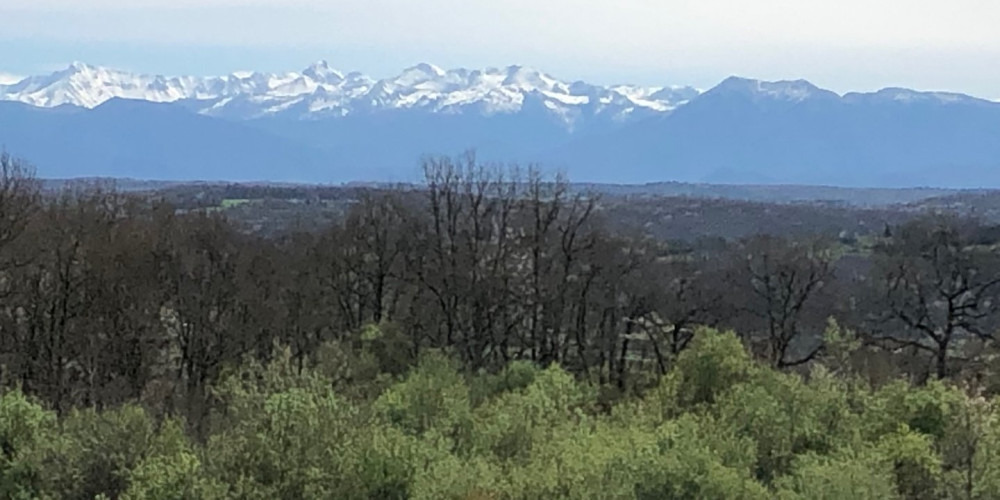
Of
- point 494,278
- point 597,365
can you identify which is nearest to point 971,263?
point 597,365

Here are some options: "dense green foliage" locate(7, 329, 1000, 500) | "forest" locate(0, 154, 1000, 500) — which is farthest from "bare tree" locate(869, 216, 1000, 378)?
"dense green foliage" locate(7, 329, 1000, 500)

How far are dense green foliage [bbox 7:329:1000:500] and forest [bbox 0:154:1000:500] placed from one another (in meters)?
0.07

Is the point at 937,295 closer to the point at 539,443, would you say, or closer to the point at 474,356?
the point at 474,356

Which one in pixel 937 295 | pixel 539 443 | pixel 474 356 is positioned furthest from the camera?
pixel 937 295

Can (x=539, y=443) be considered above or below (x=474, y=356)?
above

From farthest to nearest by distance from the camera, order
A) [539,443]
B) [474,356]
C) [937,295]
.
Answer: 1. [937,295]
2. [474,356]
3. [539,443]

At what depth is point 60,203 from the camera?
46.7 meters

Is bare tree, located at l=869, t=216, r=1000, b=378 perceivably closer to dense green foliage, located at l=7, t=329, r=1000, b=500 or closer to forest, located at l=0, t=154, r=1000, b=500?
forest, located at l=0, t=154, r=1000, b=500

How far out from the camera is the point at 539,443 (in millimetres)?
27281

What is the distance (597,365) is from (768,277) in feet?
28.6

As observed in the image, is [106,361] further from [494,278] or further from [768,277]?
[768,277]

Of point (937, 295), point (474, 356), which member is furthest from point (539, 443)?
point (937, 295)

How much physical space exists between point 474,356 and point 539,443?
Answer: 2113 centimetres

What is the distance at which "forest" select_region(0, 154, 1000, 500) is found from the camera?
964 inches
